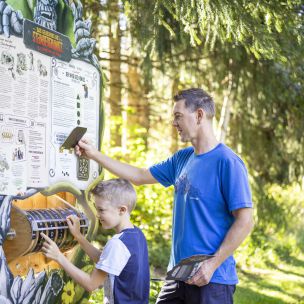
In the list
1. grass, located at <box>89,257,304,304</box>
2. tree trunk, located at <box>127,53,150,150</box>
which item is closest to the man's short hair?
grass, located at <box>89,257,304,304</box>

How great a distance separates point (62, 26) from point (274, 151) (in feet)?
21.6

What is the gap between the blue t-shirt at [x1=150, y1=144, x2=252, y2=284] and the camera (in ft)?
11.6

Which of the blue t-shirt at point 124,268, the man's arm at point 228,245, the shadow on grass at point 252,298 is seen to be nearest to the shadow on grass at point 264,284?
the shadow on grass at point 252,298

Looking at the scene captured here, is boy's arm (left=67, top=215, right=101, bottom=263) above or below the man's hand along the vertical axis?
above

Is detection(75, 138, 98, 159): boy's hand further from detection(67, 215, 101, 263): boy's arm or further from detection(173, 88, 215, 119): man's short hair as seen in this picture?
detection(173, 88, 215, 119): man's short hair

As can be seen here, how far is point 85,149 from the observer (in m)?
4.22

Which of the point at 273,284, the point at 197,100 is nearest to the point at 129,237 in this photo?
the point at 197,100

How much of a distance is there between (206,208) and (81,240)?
0.83 m

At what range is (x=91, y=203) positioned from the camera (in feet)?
14.9

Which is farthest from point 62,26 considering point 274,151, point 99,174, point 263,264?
point 263,264

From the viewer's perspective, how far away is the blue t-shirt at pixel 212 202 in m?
3.54

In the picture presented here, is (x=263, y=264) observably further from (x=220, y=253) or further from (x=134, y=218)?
(x=220, y=253)

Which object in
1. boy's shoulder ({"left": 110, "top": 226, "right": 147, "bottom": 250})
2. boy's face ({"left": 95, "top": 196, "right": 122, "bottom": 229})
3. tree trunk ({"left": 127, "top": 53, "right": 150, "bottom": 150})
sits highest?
tree trunk ({"left": 127, "top": 53, "right": 150, "bottom": 150})

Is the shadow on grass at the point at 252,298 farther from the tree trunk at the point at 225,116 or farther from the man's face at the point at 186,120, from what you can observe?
the man's face at the point at 186,120
